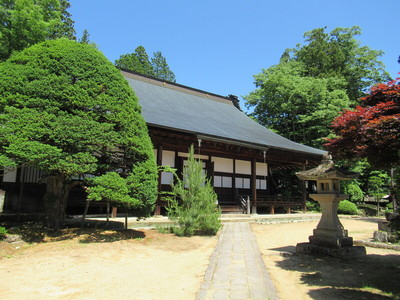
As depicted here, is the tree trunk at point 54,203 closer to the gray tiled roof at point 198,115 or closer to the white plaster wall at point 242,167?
the gray tiled roof at point 198,115

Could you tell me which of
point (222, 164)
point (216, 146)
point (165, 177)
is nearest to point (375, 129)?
point (216, 146)

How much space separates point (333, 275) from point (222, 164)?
383 inches

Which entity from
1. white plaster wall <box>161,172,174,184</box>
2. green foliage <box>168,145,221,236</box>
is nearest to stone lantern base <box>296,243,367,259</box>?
green foliage <box>168,145,221,236</box>

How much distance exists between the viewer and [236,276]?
14.2ft

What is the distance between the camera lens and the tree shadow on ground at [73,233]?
255 inches

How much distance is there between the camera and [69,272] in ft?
14.7

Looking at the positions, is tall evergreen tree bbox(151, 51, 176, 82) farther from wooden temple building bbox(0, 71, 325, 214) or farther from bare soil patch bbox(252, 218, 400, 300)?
bare soil patch bbox(252, 218, 400, 300)

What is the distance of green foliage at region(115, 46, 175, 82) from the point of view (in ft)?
129

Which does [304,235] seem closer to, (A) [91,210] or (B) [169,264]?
(B) [169,264]

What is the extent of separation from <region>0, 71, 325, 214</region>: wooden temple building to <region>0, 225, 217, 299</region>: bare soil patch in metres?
2.99

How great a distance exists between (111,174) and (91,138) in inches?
39.0

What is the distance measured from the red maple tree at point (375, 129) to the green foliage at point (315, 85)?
16437 millimetres

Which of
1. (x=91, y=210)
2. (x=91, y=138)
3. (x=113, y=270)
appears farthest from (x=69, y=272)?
(x=91, y=210)

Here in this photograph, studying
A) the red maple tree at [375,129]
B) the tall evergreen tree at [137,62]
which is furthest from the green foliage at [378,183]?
the tall evergreen tree at [137,62]
